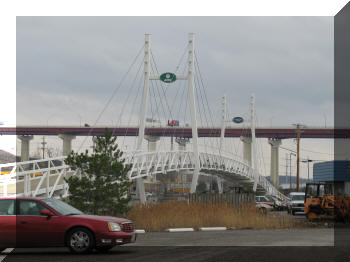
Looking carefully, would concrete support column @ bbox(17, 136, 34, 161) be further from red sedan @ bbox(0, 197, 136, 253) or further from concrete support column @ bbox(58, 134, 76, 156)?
red sedan @ bbox(0, 197, 136, 253)

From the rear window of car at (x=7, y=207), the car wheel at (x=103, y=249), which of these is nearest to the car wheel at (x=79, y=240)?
the car wheel at (x=103, y=249)

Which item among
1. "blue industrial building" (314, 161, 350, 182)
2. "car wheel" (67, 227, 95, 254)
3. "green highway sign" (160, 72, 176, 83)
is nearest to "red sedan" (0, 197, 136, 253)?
"car wheel" (67, 227, 95, 254)

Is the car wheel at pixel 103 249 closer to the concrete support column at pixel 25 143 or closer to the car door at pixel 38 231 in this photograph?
the car door at pixel 38 231

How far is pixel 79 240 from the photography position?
14.2 meters

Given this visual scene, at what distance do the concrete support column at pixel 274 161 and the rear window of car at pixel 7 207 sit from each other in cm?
9293

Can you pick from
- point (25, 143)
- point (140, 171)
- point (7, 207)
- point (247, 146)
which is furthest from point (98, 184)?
point (25, 143)

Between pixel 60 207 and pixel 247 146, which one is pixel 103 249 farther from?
pixel 247 146

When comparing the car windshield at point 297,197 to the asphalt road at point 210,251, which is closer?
the asphalt road at point 210,251

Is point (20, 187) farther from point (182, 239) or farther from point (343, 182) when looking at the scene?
point (343, 182)

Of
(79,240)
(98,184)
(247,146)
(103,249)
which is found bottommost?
(103,249)

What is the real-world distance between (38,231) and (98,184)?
1123 centimetres

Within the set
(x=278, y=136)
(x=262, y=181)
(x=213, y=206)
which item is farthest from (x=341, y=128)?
(x=213, y=206)

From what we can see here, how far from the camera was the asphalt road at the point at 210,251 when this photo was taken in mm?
13008

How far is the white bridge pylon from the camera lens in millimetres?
27812
